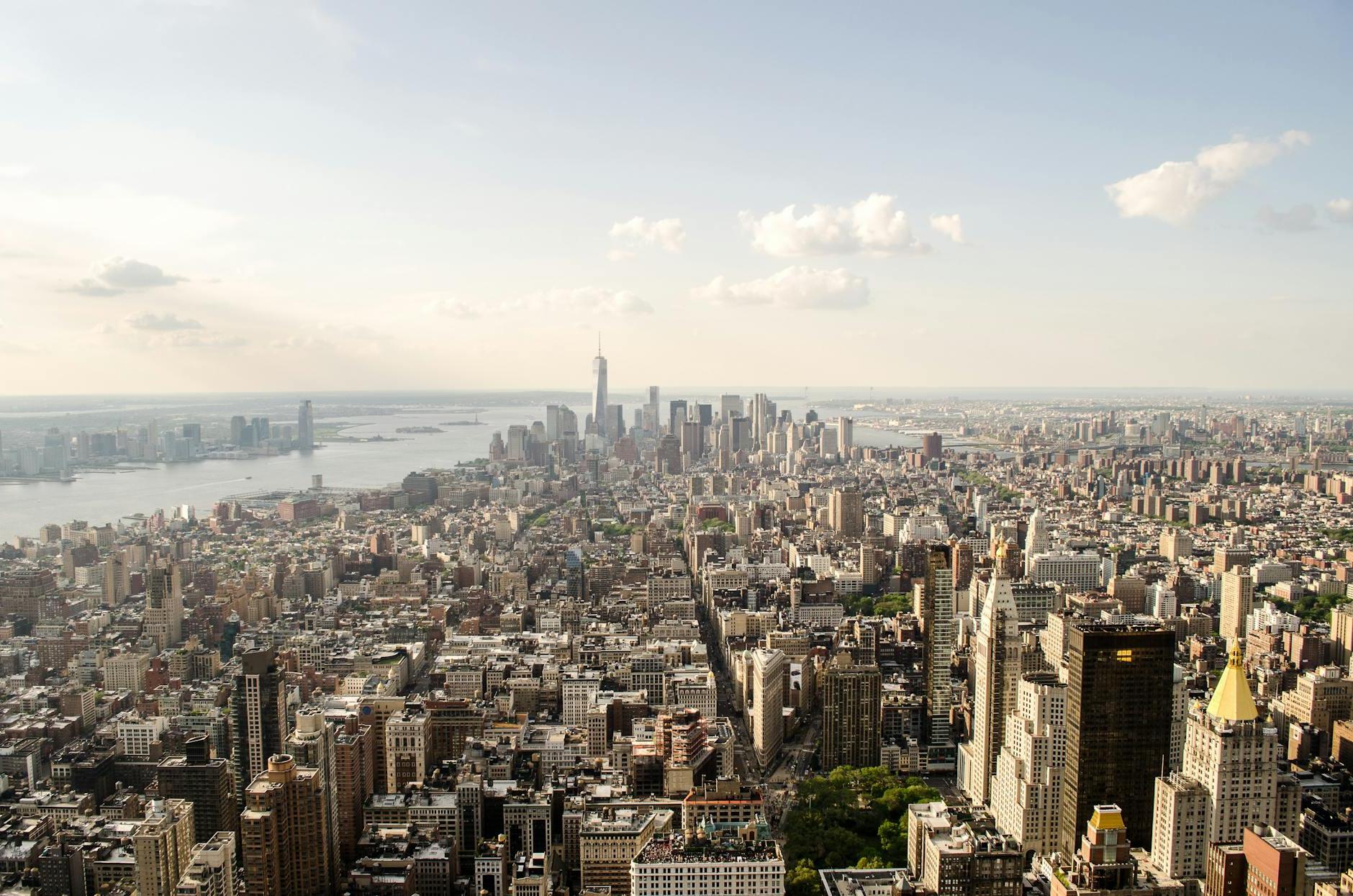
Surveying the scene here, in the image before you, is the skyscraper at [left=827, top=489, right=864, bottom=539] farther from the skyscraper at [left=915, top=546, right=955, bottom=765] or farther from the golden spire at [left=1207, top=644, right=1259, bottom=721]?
the golden spire at [left=1207, top=644, right=1259, bottom=721]

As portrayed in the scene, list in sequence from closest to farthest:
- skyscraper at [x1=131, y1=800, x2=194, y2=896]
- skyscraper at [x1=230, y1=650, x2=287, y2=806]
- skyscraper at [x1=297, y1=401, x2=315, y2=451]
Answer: skyscraper at [x1=131, y1=800, x2=194, y2=896]
skyscraper at [x1=230, y1=650, x2=287, y2=806]
skyscraper at [x1=297, y1=401, x2=315, y2=451]

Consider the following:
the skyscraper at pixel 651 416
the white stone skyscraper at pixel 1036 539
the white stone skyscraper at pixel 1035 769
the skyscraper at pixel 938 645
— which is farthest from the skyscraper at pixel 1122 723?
the skyscraper at pixel 651 416

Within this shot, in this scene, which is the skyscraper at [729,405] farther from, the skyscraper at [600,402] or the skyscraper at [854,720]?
the skyscraper at [854,720]

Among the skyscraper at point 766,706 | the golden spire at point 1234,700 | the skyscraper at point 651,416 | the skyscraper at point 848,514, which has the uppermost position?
the skyscraper at point 651,416

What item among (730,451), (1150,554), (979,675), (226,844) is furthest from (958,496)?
(226,844)

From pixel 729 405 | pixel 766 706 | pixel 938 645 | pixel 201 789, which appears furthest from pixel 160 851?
pixel 729 405

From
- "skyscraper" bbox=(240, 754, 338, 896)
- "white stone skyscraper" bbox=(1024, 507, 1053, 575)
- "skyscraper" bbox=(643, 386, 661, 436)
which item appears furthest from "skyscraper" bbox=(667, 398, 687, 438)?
"skyscraper" bbox=(240, 754, 338, 896)
